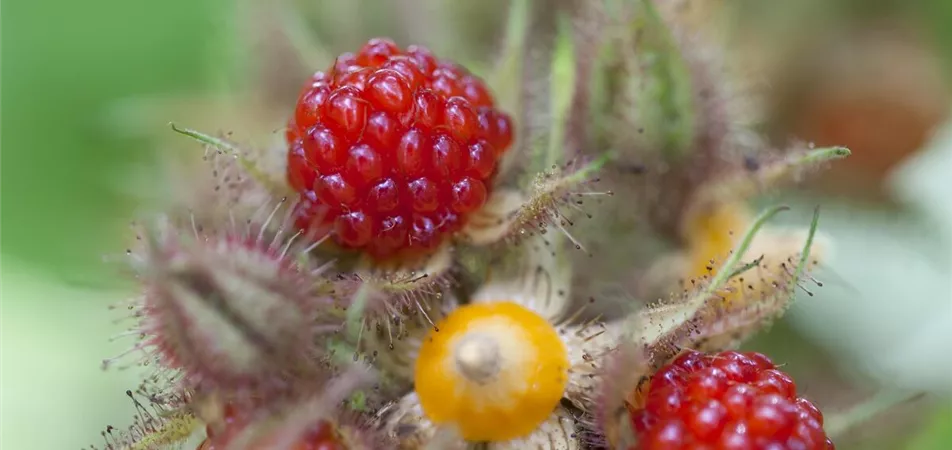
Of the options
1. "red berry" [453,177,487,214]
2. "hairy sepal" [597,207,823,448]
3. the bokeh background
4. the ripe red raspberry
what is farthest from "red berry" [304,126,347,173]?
the bokeh background

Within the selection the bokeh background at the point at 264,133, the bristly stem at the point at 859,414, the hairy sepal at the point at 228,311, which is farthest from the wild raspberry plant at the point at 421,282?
the bokeh background at the point at 264,133

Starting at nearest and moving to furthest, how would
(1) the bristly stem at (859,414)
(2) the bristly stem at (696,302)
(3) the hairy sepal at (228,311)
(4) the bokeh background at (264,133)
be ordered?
(3) the hairy sepal at (228,311), (2) the bristly stem at (696,302), (1) the bristly stem at (859,414), (4) the bokeh background at (264,133)

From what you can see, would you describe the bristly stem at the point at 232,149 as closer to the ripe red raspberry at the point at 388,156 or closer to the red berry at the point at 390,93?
the ripe red raspberry at the point at 388,156

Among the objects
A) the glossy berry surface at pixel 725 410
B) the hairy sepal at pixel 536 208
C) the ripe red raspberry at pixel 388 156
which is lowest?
the glossy berry surface at pixel 725 410

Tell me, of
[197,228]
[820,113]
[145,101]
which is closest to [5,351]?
[145,101]

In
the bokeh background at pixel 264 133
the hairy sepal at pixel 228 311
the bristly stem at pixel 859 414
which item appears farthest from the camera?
the bokeh background at pixel 264 133
